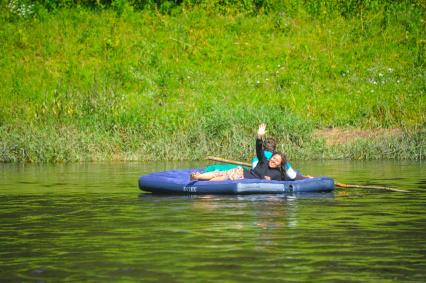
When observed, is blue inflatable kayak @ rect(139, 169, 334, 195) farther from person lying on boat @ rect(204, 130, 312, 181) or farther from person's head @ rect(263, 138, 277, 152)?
person's head @ rect(263, 138, 277, 152)

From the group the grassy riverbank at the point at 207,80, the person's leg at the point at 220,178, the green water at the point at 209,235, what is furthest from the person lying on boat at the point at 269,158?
the grassy riverbank at the point at 207,80

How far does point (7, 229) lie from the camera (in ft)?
39.0

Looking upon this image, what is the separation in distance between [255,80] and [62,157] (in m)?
7.13

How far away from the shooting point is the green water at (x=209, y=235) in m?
8.82

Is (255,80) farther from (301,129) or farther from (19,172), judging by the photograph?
(19,172)

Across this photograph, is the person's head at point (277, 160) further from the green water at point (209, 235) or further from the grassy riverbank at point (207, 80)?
the grassy riverbank at point (207, 80)

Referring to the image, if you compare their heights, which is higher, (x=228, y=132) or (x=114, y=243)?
(x=228, y=132)

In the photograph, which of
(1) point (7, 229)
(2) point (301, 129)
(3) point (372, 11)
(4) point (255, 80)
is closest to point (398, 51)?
(3) point (372, 11)

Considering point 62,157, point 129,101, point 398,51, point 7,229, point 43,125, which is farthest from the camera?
point 398,51

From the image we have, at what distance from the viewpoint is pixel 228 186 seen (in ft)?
50.1

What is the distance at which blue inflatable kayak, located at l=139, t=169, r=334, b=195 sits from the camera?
1513 cm

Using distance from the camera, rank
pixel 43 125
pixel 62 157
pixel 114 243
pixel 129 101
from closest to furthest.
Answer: pixel 114 243
pixel 62 157
pixel 43 125
pixel 129 101

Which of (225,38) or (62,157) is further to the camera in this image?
(225,38)

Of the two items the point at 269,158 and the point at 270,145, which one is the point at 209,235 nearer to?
the point at 269,158
